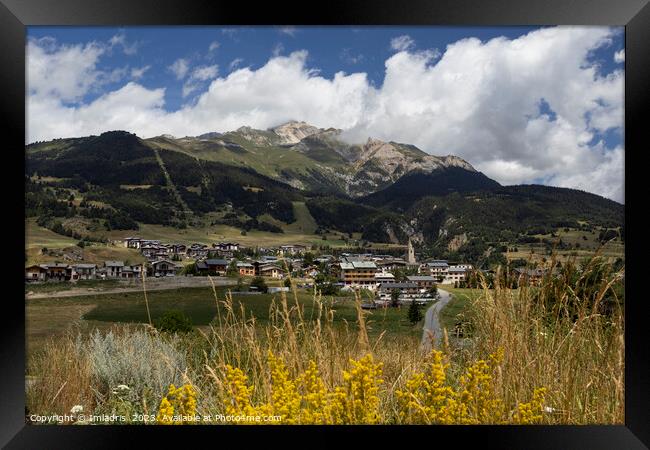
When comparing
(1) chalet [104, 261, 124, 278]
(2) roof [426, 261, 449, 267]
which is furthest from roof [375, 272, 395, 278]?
(1) chalet [104, 261, 124, 278]

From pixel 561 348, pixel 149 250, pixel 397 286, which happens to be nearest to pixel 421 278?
pixel 397 286

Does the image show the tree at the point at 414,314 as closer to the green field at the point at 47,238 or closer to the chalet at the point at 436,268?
the chalet at the point at 436,268

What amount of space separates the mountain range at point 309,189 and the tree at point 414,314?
4.43 feet

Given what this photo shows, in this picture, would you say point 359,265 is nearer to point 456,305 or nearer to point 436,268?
point 436,268

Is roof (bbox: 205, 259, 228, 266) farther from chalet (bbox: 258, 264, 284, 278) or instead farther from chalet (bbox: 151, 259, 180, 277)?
chalet (bbox: 258, 264, 284, 278)

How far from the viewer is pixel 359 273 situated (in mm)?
4711

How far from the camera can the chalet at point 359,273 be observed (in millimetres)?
4258

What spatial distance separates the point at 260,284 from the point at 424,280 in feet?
6.36

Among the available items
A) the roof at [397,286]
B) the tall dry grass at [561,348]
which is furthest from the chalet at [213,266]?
the tall dry grass at [561,348]

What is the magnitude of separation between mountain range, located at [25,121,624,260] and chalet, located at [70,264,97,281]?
88 cm

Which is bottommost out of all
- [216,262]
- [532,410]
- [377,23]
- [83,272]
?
[532,410]

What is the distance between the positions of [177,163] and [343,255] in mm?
3861
